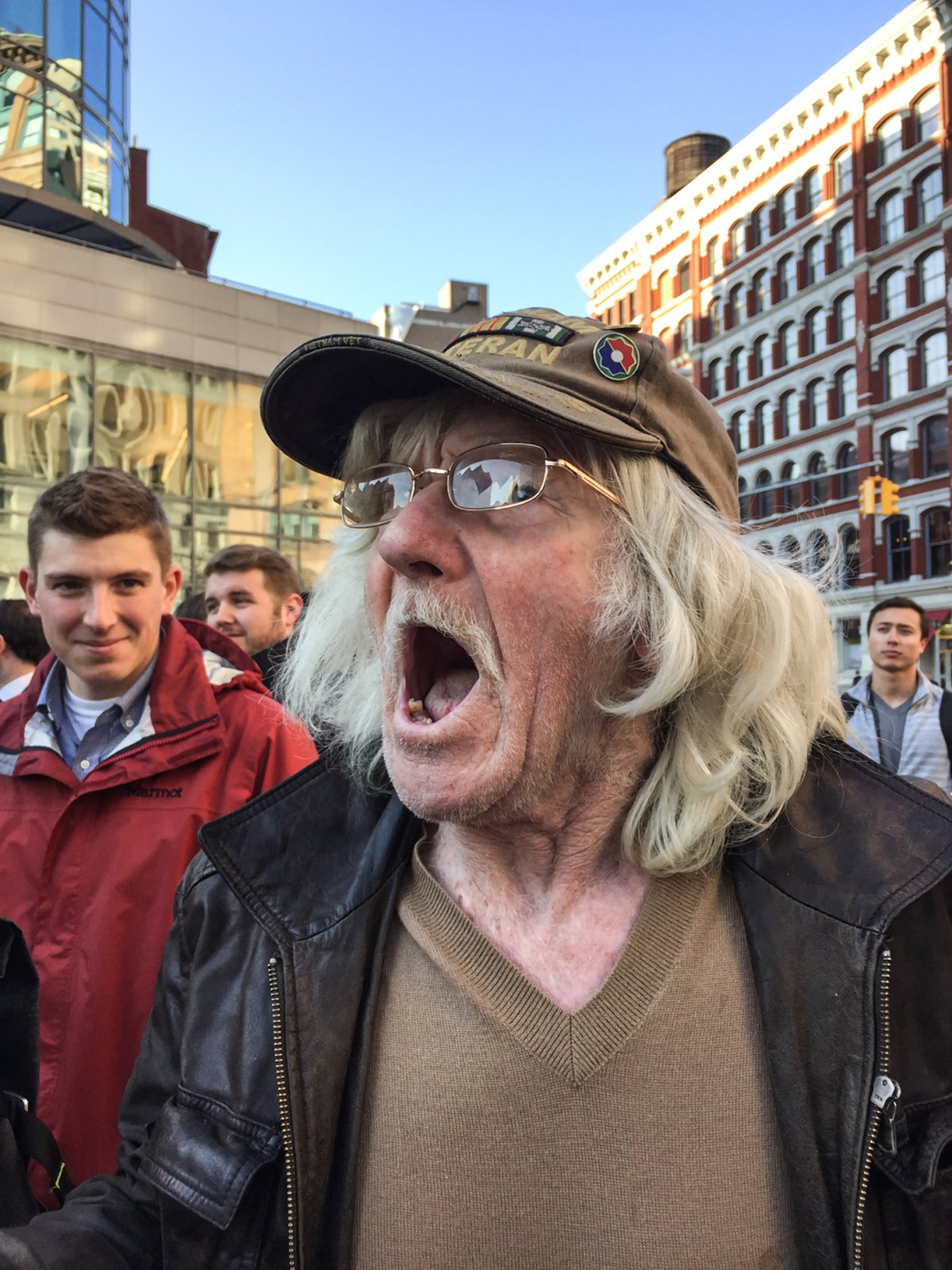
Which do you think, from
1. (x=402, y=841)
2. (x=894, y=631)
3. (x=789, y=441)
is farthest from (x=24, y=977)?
(x=789, y=441)

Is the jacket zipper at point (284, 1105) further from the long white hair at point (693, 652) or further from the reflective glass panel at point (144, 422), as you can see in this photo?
the reflective glass panel at point (144, 422)

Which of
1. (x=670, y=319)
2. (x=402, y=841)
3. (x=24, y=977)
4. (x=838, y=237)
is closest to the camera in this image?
(x=24, y=977)

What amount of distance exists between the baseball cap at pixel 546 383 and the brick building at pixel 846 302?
2369 cm

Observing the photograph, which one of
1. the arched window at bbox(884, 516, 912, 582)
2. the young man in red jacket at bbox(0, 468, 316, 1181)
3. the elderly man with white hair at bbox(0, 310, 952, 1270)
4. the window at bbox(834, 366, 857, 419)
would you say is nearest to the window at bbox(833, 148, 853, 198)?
the window at bbox(834, 366, 857, 419)

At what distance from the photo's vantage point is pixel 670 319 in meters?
39.4

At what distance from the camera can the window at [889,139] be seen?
29.8 meters

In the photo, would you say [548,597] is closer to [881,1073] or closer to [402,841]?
[402,841]

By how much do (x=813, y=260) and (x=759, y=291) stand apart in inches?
96.9

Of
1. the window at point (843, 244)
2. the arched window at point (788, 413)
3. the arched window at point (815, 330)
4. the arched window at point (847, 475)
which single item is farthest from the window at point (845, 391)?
the window at point (843, 244)

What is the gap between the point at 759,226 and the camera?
3506 centimetres

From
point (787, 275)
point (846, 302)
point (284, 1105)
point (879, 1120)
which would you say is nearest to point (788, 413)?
point (846, 302)

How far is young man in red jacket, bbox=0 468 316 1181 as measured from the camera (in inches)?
98.2

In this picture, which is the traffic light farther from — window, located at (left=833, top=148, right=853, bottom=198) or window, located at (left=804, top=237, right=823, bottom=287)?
window, located at (left=833, top=148, right=853, bottom=198)

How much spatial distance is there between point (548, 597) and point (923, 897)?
0.67m
